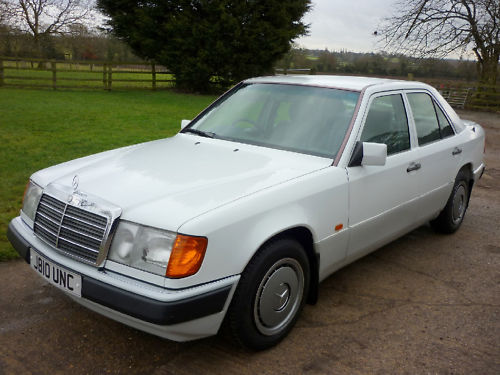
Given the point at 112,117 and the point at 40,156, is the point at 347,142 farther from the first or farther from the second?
the point at 112,117

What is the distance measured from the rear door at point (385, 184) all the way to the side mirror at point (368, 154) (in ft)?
0.22

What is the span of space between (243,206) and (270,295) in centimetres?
63

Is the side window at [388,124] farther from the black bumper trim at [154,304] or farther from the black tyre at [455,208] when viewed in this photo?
the black bumper trim at [154,304]

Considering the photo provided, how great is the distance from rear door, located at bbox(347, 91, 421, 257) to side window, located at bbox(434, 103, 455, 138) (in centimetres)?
74

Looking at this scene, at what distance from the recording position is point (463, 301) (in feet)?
12.5

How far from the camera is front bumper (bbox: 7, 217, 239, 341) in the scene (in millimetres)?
2383

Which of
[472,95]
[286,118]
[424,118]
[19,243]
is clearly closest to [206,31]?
[472,95]

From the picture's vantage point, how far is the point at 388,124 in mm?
3916

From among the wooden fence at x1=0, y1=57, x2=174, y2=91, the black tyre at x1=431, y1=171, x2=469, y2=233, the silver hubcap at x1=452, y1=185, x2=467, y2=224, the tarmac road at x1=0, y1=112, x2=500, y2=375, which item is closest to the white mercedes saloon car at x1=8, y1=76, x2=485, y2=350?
the tarmac road at x1=0, y1=112, x2=500, y2=375

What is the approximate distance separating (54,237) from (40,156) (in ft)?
18.3

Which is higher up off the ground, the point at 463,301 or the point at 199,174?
the point at 199,174

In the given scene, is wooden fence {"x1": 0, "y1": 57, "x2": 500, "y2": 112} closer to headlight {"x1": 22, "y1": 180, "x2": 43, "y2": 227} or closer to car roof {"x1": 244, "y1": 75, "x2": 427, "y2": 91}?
car roof {"x1": 244, "y1": 75, "x2": 427, "y2": 91}

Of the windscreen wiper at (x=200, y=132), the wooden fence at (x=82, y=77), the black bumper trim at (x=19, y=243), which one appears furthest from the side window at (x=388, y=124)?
the wooden fence at (x=82, y=77)

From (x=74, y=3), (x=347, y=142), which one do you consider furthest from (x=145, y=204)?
(x=74, y=3)
